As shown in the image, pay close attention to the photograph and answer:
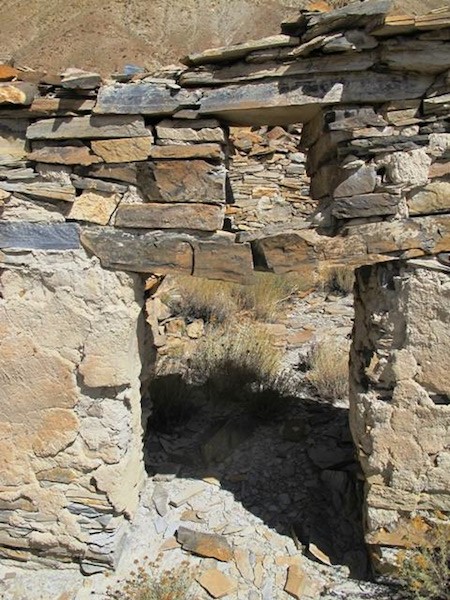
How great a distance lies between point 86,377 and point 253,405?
1688 mm

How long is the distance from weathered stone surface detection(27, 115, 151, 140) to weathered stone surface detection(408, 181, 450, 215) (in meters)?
1.18

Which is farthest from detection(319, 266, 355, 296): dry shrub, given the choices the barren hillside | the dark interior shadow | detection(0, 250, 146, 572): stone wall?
the barren hillside

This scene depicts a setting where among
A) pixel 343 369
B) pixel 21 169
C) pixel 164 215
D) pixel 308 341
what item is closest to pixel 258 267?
pixel 164 215

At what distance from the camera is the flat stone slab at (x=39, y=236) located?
242 centimetres

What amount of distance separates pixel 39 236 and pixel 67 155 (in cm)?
40

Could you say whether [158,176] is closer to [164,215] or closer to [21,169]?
[164,215]

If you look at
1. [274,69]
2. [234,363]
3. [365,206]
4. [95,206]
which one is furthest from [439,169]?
[234,363]

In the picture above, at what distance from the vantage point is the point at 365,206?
2.24 metres

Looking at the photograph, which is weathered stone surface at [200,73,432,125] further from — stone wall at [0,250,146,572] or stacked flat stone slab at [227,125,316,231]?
stacked flat stone slab at [227,125,316,231]

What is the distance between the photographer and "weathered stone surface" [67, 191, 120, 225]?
239 cm

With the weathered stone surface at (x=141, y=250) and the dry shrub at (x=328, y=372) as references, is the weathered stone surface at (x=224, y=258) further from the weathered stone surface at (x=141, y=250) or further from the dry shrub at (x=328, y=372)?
the dry shrub at (x=328, y=372)

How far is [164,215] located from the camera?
7.74 ft

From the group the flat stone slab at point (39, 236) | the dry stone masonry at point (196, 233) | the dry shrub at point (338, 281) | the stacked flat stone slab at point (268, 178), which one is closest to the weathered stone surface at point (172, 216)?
the dry stone masonry at point (196, 233)

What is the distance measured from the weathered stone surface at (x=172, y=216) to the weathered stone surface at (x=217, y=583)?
174 cm
